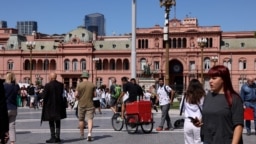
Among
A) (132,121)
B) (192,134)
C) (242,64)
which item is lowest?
(132,121)

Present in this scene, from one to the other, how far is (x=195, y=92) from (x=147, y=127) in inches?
300

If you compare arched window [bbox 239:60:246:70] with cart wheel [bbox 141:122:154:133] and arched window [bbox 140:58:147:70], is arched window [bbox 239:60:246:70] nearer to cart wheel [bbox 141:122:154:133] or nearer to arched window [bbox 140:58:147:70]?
arched window [bbox 140:58:147:70]

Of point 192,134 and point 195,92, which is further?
point 195,92

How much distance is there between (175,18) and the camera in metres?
85.4

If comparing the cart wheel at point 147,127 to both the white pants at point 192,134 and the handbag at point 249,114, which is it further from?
the white pants at point 192,134

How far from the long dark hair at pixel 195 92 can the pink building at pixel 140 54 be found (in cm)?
7105

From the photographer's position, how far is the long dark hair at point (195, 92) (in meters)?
8.91

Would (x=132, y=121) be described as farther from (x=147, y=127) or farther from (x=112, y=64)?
(x=112, y=64)

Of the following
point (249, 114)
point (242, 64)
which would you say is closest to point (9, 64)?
point (242, 64)

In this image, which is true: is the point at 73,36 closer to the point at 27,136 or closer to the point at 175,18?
the point at 175,18

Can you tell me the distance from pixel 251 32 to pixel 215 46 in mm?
13536

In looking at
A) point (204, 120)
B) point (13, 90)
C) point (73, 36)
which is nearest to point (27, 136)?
point (13, 90)

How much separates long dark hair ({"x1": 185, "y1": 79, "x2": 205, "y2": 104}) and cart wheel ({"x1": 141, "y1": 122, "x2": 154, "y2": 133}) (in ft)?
21.6

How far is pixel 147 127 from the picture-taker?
53.9 feet
